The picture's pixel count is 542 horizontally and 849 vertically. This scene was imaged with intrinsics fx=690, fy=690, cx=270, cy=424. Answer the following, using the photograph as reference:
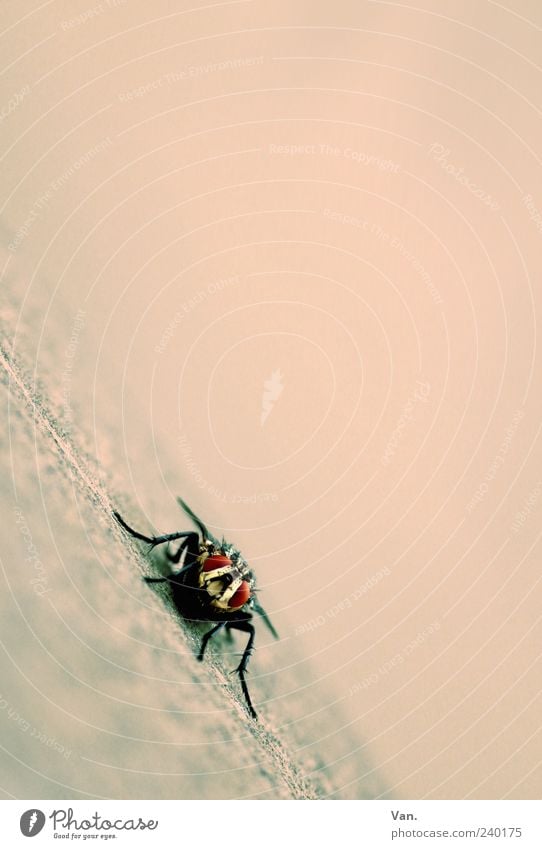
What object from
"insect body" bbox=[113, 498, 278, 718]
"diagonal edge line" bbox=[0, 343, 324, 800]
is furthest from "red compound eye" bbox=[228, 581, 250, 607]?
"diagonal edge line" bbox=[0, 343, 324, 800]

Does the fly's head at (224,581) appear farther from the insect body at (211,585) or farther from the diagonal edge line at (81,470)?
the diagonal edge line at (81,470)

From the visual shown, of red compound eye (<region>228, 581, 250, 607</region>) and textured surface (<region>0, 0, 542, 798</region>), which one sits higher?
textured surface (<region>0, 0, 542, 798</region>)

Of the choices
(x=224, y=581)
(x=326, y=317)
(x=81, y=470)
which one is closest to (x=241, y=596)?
(x=224, y=581)

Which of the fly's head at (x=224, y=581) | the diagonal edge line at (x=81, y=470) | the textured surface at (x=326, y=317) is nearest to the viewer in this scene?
the fly's head at (x=224, y=581)

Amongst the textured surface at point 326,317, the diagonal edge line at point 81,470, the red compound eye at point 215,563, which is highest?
the textured surface at point 326,317

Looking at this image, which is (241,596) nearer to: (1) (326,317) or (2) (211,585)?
(2) (211,585)

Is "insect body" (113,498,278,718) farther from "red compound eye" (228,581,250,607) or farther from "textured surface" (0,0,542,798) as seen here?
"textured surface" (0,0,542,798)

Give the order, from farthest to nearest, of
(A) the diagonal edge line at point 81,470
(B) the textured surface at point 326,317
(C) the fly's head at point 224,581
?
(B) the textured surface at point 326,317 < (A) the diagonal edge line at point 81,470 < (C) the fly's head at point 224,581

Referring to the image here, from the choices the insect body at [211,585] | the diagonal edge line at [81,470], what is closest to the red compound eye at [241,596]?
the insect body at [211,585]
